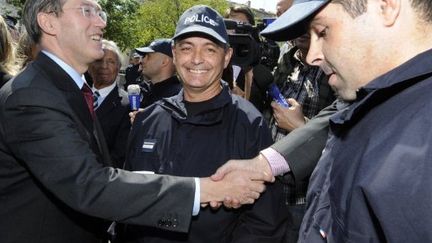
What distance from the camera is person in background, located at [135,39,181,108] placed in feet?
16.5

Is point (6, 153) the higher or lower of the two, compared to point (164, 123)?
lower

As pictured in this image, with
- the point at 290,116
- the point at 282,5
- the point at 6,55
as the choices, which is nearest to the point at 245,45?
the point at 290,116

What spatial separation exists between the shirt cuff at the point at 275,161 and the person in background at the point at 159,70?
2.71 m

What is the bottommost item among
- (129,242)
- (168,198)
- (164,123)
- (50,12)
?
(129,242)

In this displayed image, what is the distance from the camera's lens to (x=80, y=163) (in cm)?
207

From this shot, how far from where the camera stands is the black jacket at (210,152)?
7.40 feet

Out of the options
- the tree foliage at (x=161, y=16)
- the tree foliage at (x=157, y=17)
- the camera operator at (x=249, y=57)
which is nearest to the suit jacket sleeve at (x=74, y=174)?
the camera operator at (x=249, y=57)

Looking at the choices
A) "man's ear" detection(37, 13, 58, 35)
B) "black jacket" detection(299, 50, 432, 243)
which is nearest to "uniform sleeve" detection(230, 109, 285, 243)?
"black jacket" detection(299, 50, 432, 243)

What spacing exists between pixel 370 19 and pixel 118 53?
4473 mm

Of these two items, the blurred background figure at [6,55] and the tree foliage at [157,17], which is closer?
the blurred background figure at [6,55]

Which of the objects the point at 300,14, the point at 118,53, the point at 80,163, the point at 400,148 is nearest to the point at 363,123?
the point at 400,148

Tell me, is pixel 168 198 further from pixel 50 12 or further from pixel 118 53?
pixel 118 53

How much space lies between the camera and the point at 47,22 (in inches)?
99.7

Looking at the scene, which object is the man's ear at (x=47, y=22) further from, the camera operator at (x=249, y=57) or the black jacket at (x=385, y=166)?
the black jacket at (x=385, y=166)
